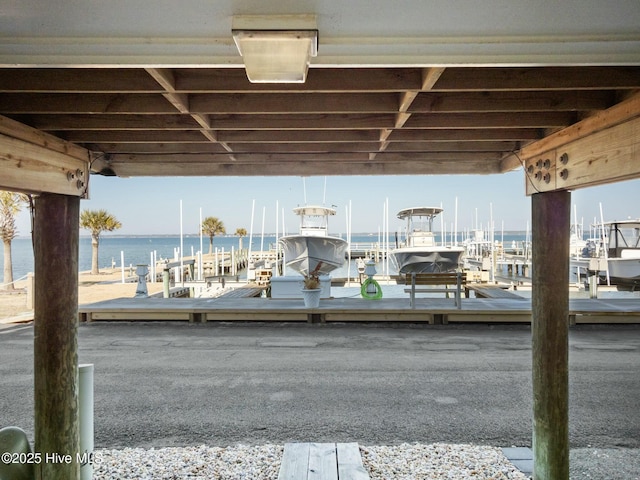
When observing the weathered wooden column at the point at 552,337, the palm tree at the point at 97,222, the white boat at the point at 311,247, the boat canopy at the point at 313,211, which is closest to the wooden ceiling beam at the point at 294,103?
the weathered wooden column at the point at 552,337

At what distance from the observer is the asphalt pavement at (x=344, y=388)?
4.28 metres

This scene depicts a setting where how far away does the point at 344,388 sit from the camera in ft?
18.6

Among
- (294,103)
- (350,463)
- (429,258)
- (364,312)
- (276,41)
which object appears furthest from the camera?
(429,258)

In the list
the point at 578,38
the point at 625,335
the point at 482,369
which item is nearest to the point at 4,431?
the point at 578,38

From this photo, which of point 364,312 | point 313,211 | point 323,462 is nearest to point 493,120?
point 323,462

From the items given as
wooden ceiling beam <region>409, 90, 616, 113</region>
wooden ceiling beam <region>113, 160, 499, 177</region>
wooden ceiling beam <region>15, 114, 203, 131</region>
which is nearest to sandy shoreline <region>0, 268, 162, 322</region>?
wooden ceiling beam <region>113, 160, 499, 177</region>

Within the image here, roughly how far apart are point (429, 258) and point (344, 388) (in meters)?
A: 15.2

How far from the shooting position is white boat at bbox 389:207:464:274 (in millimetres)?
20000

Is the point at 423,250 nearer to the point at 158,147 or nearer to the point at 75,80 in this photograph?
the point at 158,147

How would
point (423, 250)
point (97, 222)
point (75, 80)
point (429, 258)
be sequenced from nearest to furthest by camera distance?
point (75, 80), point (423, 250), point (429, 258), point (97, 222)

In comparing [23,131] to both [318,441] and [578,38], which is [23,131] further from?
[318,441]

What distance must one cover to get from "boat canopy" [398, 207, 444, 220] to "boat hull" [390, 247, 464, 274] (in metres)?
1.77

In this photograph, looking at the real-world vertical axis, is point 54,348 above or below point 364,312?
above

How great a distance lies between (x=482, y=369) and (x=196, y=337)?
5423mm
